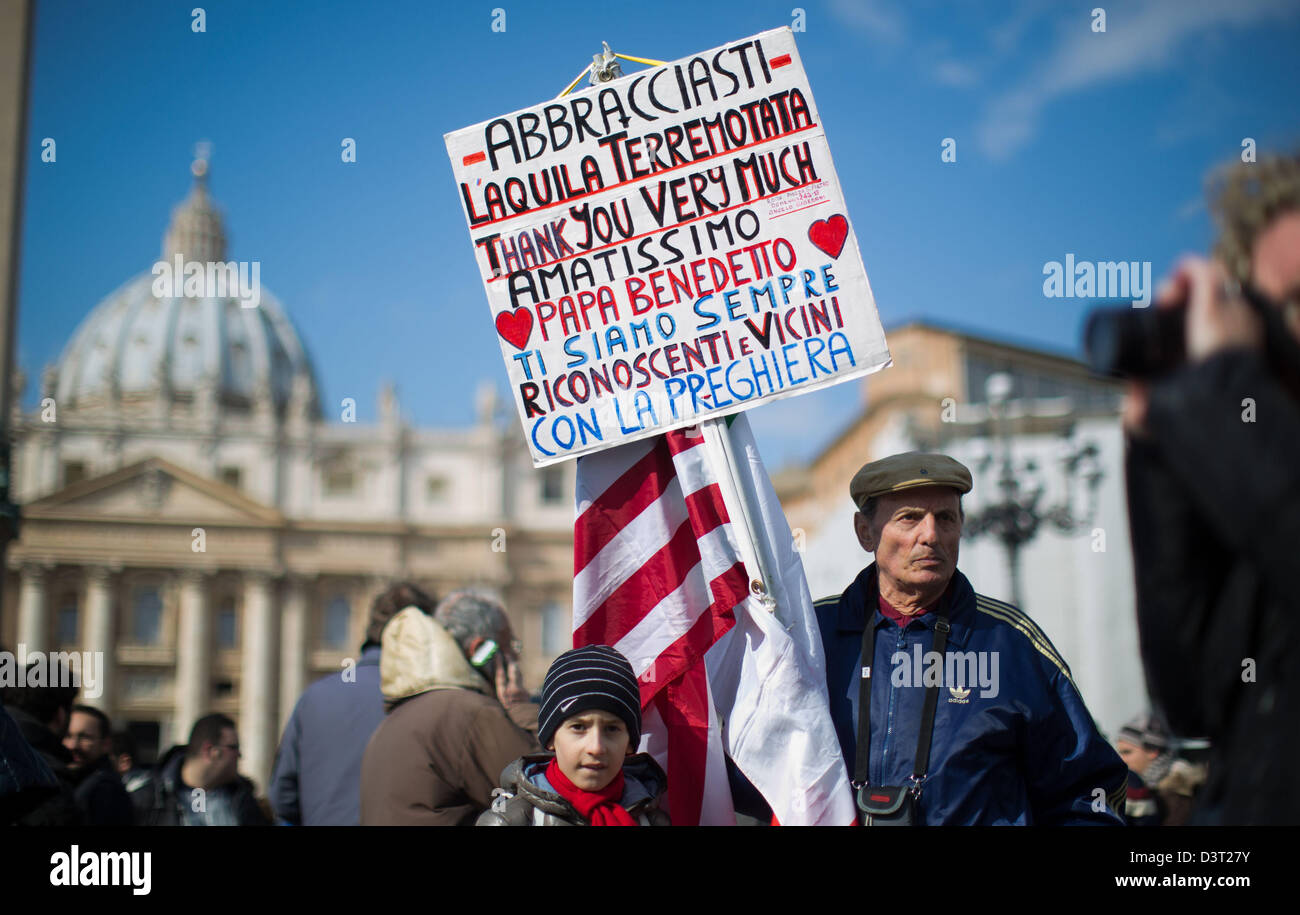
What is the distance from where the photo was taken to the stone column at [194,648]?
2149 inches

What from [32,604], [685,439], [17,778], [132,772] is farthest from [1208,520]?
[32,604]

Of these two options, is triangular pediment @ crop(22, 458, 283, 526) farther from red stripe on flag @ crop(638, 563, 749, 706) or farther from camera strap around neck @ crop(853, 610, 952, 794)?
camera strap around neck @ crop(853, 610, 952, 794)

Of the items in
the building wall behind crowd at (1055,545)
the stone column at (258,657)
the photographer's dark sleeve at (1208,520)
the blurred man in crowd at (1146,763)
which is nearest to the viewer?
the photographer's dark sleeve at (1208,520)

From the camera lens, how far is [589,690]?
2512mm

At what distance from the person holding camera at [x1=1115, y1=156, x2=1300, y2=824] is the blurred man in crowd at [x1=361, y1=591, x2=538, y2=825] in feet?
6.37

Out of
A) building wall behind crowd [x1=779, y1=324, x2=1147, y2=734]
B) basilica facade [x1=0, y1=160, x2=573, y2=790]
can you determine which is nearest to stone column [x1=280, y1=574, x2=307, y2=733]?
basilica facade [x1=0, y1=160, x2=573, y2=790]

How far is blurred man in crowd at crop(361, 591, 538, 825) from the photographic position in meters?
3.02

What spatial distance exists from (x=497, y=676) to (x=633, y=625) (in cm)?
89

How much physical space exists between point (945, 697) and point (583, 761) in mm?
728

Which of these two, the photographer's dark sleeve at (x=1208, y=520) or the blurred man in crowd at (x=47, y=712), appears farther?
the blurred man in crowd at (x=47, y=712)

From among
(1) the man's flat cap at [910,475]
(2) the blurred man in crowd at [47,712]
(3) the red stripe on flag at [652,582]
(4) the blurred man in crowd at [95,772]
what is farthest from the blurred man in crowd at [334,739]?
(1) the man's flat cap at [910,475]

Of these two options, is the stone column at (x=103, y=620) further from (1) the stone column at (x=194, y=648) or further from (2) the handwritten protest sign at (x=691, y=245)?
(2) the handwritten protest sign at (x=691, y=245)

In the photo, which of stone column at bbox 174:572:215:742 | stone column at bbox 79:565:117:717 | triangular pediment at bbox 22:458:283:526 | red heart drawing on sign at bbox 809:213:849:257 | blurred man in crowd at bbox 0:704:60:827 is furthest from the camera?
stone column at bbox 174:572:215:742

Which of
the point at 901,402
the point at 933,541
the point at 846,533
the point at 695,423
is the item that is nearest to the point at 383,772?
the point at 695,423
